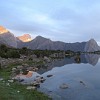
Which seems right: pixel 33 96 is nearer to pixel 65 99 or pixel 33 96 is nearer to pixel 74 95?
pixel 65 99

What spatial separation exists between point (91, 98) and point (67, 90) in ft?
25.5

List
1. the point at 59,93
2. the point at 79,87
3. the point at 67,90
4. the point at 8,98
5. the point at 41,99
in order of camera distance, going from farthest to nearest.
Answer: the point at 79,87 → the point at 67,90 → the point at 59,93 → the point at 41,99 → the point at 8,98

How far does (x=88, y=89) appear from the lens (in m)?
46.3

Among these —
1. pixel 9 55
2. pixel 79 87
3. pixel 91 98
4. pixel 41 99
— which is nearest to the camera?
pixel 41 99

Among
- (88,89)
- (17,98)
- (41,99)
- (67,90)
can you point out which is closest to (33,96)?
(41,99)

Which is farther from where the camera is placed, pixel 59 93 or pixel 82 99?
pixel 59 93

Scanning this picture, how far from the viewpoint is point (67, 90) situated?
44.7 metres

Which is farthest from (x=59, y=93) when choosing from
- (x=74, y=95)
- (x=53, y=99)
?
(x=53, y=99)

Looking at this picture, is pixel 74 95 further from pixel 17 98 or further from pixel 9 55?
pixel 9 55

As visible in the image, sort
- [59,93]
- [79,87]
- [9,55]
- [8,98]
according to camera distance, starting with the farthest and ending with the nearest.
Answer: [9,55]
[79,87]
[59,93]
[8,98]

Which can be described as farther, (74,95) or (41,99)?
(74,95)

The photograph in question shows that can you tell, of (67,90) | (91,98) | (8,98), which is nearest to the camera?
(8,98)

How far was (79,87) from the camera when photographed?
48.4 metres

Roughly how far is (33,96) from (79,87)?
15038 millimetres
